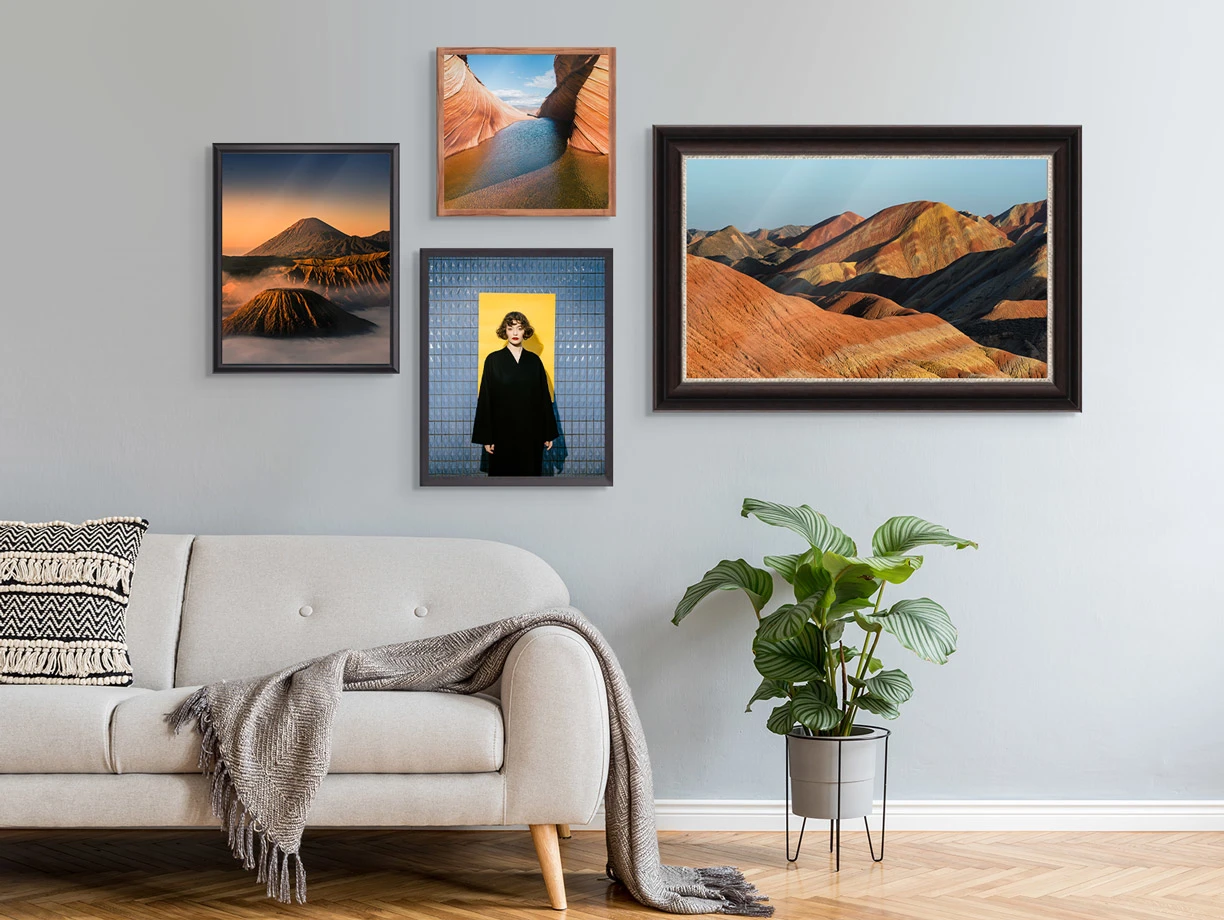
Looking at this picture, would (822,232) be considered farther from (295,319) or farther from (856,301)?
(295,319)

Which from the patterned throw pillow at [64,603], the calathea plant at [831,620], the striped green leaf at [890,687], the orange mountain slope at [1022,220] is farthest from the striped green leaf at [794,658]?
the patterned throw pillow at [64,603]

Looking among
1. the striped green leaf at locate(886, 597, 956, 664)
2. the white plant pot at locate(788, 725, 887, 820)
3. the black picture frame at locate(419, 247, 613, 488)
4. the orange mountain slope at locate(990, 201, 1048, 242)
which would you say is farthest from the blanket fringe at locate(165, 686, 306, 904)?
the orange mountain slope at locate(990, 201, 1048, 242)

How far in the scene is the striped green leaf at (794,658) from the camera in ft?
8.71

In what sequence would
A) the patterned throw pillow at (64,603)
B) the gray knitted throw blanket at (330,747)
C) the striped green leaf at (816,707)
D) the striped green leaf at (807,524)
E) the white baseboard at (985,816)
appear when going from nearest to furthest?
the gray knitted throw blanket at (330,747)
the patterned throw pillow at (64,603)
the striped green leaf at (816,707)
the striped green leaf at (807,524)
the white baseboard at (985,816)

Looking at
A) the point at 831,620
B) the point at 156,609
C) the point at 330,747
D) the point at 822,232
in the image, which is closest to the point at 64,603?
the point at 156,609

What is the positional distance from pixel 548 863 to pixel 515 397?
128 centimetres

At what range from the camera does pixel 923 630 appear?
2.55m

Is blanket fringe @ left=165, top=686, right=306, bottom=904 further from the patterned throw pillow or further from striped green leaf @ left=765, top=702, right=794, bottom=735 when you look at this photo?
striped green leaf @ left=765, top=702, right=794, bottom=735

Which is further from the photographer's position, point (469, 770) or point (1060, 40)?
point (1060, 40)

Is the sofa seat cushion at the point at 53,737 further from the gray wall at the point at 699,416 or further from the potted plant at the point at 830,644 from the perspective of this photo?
the potted plant at the point at 830,644

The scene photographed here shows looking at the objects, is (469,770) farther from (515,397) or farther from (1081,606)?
(1081,606)

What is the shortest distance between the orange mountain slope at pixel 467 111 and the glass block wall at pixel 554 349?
34 cm

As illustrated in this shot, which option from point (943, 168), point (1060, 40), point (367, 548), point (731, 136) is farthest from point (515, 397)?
point (1060, 40)

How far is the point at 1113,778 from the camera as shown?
3.03m
